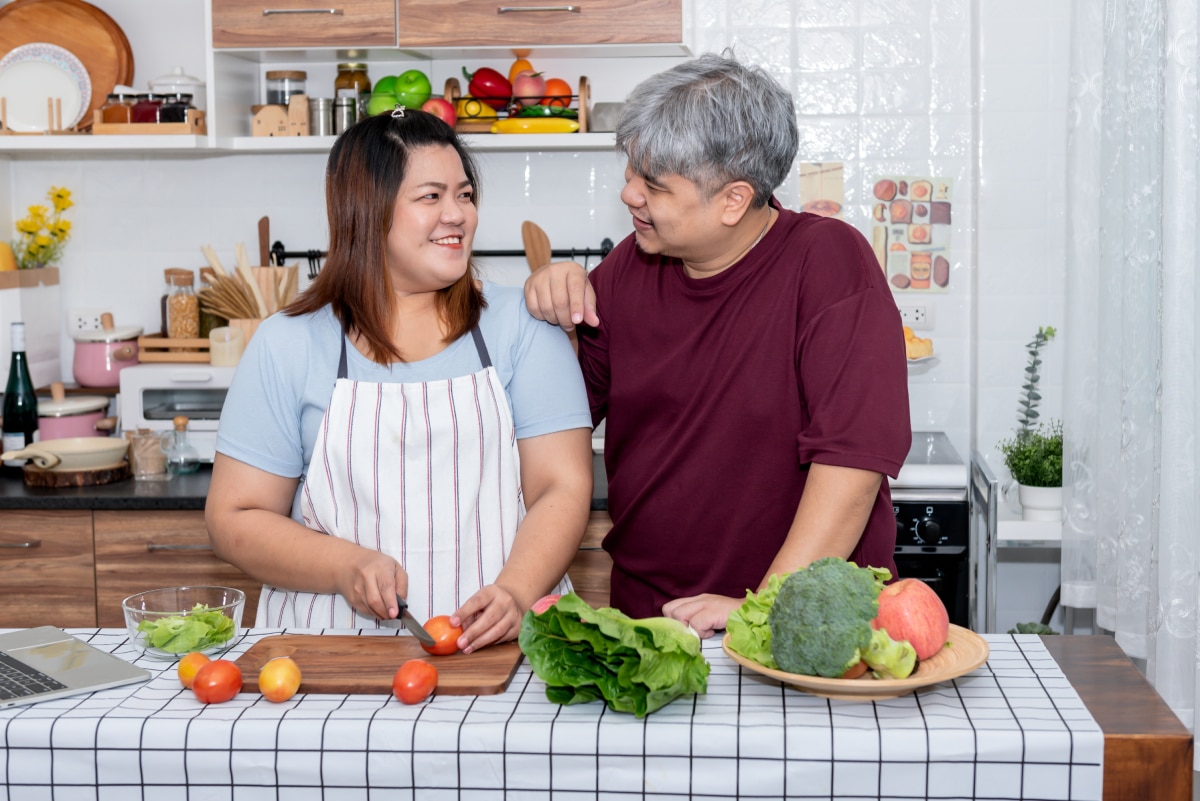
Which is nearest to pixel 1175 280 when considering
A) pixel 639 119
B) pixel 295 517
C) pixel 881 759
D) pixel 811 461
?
pixel 811 461

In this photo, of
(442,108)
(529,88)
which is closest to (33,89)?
(442,108)

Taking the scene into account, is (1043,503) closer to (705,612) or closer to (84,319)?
(705,612)

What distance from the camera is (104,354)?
10.7 ft

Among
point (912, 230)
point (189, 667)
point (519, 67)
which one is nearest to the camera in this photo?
point (189, 667)

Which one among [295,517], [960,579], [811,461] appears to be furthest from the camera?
[960,579]

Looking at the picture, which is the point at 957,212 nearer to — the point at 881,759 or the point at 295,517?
the point at 295,517

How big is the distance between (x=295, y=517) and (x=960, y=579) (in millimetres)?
1593

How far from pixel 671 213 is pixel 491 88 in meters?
1.60

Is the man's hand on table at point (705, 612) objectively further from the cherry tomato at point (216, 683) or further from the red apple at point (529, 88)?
the red apple at point (529, 88)

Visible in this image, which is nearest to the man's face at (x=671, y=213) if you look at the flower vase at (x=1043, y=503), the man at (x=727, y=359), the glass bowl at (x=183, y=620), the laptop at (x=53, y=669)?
the man at (x=727, y=359)

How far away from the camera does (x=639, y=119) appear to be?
62.6 inches

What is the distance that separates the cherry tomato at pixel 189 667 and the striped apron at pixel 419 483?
0.44 meters

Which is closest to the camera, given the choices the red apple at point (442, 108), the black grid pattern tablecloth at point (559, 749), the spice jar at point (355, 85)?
the black grid pattern tablecloth at point (559, 749)

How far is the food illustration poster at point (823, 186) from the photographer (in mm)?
3229
